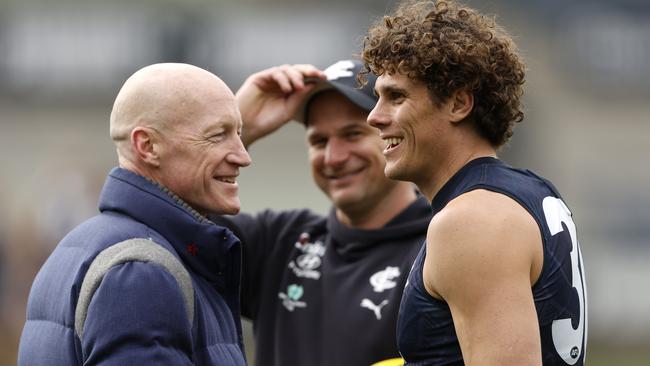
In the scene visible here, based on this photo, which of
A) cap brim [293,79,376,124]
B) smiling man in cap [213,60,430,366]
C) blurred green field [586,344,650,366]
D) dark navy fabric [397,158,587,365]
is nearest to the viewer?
dark navy fabric [397,158,587,365]

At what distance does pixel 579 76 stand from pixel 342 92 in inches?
725

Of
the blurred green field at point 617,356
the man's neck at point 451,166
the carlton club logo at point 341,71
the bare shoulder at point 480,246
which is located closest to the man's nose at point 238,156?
→ the man's neck at point 451,166

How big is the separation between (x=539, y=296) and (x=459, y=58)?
2.48 ft

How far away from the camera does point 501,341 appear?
3416mm

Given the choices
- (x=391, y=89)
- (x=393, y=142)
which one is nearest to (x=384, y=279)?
(x=393, y=142)

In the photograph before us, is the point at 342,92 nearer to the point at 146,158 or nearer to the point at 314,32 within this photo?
the point at 146,158

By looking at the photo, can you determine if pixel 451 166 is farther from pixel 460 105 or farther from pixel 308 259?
pixel 308 259

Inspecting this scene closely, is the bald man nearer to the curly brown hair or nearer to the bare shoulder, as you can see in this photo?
the curly brown hair

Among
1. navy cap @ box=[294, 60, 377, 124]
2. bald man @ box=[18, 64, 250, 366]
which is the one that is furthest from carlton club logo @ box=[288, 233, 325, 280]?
bald man @ box=[18, 64, 250, 366]

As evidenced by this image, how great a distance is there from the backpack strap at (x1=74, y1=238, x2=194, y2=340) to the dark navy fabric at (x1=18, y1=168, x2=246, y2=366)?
24 millimetres

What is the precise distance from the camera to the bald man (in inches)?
134

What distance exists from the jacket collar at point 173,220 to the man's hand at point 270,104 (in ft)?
4.91

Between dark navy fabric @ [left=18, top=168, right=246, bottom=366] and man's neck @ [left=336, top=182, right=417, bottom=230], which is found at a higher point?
dark navy fabric @ [left=18, top=168, right=246, bottom=366]

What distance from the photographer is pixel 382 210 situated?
5.16m
